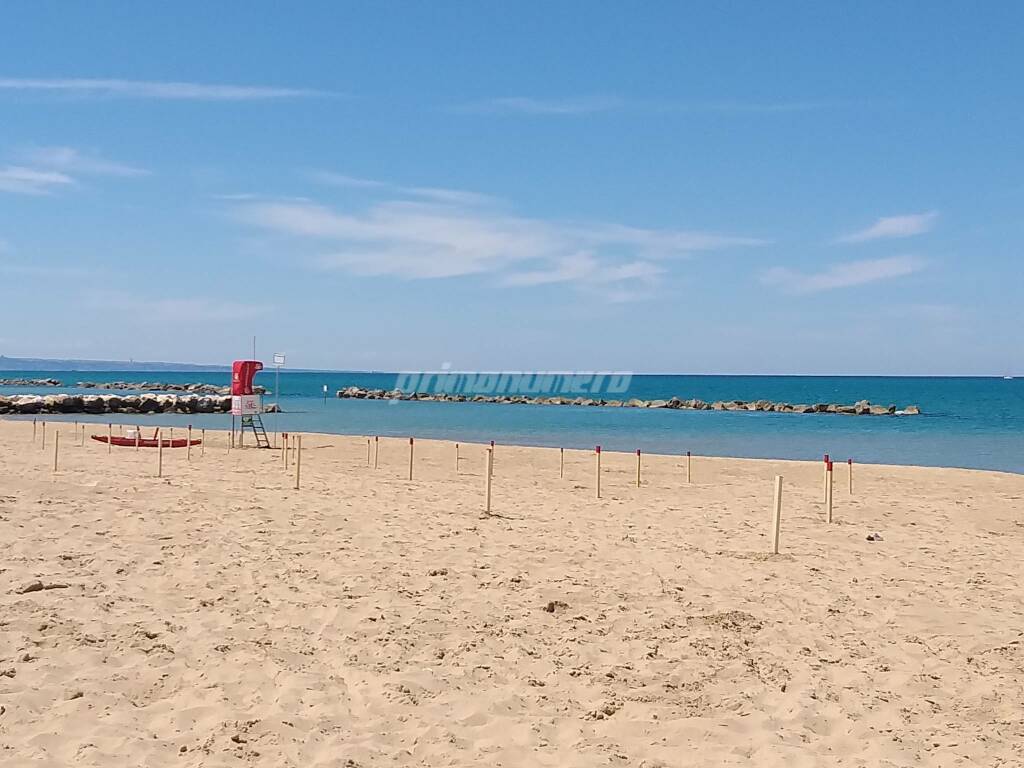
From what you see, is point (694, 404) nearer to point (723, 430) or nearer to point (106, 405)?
point (723, 430)

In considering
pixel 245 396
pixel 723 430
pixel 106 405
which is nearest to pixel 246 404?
pixel 245 396

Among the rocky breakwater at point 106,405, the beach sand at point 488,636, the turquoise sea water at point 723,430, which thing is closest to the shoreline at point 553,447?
the turquoise sea water at point 723,430

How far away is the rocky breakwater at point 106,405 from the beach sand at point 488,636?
42.2m

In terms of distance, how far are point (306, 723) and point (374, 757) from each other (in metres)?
0.59

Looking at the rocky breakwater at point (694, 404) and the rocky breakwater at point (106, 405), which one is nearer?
the rocky breakwater at point (106, 405)

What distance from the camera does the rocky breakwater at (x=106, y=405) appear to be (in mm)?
50844

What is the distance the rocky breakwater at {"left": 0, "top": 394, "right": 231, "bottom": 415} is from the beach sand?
4218 centimetres

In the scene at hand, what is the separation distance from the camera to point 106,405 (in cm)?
5319

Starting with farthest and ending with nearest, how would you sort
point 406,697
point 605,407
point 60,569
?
point 605,407, point 60,569, point 406,697

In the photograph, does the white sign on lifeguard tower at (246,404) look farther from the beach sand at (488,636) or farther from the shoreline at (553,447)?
the beach sand at (488,636)

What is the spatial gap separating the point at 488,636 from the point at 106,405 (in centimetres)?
5277

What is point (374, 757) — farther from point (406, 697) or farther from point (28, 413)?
point (28, 413)

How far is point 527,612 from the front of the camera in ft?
23.9

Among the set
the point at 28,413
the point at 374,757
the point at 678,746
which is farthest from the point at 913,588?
the point at 28,413
